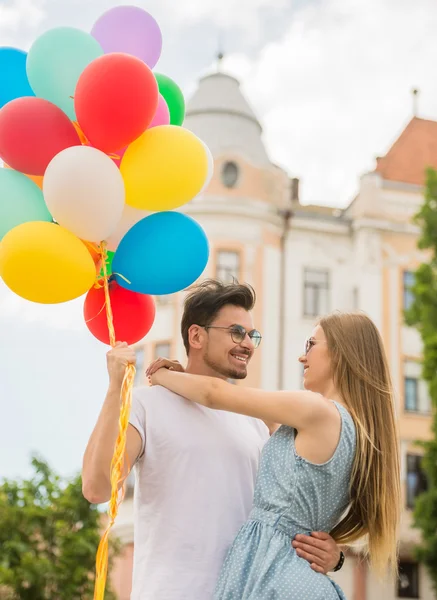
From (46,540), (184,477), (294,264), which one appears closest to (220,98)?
(294,264)

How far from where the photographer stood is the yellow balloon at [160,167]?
3805 mm

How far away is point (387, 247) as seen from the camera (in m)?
22.0

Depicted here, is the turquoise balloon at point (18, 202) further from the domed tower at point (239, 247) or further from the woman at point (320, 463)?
the domed tower at point (239, 247)

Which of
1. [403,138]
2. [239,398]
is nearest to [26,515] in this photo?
[239,398]

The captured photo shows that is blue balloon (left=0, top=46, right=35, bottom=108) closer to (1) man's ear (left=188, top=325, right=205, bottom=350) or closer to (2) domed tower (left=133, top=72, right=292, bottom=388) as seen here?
(1) man's ear (left=188, top=325, right=205, bottom=350)

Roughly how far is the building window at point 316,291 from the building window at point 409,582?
6.37m

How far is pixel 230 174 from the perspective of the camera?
21812mm

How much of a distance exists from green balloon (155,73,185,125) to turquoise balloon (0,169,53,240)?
95 cm

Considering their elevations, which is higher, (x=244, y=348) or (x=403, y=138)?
(x=403, y=138)

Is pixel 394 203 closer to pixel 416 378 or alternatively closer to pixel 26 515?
pixel 416 378

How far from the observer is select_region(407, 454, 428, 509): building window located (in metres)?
20.5

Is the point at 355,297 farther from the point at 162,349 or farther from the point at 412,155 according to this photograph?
the point at 162,349

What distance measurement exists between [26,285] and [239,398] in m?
1.02

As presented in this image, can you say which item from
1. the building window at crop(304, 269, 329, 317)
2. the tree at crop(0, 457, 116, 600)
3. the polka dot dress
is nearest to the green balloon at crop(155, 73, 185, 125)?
the polka dot dress
